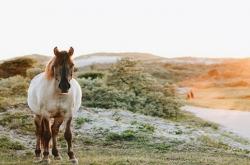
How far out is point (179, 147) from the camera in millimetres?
17062

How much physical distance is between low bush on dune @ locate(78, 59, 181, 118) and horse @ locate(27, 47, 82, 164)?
1435 centimetres

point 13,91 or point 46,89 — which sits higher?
point 46,89

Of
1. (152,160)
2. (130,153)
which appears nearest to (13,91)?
(130,153)

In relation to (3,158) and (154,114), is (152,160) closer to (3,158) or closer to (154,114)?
(3,158)

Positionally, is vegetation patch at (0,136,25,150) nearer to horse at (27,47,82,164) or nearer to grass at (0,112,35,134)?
grass at (0,112,35,134)

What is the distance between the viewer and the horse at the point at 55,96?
1089cm

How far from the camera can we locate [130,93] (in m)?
28.0

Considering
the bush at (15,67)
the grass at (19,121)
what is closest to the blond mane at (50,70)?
the grass at (19,121)

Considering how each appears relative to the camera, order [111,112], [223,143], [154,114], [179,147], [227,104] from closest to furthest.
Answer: [179,147] → [223,143] → [111,112] → [154,114] → [227,104]

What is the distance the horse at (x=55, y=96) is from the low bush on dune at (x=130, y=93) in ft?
47.1

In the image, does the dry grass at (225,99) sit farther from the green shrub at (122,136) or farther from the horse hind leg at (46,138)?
the horse hind leg at (46,138)

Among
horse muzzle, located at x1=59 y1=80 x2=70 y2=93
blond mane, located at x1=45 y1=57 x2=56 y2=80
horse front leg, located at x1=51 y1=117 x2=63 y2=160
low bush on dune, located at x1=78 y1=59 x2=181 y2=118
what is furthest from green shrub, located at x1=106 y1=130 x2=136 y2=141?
low bush on dune, located at x1=78 y1=59 x2=181 y2=118

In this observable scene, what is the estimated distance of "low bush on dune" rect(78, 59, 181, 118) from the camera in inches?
1078

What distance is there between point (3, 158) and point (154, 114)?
14.9 meters
